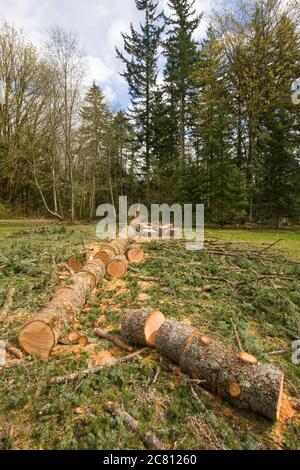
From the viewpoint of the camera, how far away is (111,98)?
24.2 metres

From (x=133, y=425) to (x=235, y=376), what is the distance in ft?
3.06

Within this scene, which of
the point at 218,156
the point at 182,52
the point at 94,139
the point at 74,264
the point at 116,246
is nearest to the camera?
the point at 74,264

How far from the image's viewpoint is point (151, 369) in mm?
2785

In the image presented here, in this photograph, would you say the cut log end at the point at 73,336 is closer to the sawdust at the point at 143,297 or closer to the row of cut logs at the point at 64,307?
the row of cut logs at the point at 64,307

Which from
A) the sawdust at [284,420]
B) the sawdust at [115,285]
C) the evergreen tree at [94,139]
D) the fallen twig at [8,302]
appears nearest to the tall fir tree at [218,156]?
the evergreen tree at [94,139]

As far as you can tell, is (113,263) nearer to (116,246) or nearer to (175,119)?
(116,246)

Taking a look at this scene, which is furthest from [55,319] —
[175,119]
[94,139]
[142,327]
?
[175,119]

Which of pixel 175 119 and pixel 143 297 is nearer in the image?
pixel 143 297

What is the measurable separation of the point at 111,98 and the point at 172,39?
656cm

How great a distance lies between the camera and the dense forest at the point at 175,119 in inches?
592

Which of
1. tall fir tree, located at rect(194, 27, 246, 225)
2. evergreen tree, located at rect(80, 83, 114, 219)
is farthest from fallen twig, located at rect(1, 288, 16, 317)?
evergreen tree, located at rect(80, 83, 114, 219)
